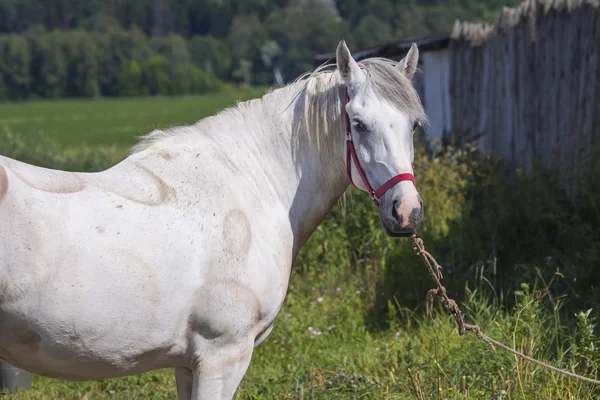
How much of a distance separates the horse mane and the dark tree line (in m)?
65.2

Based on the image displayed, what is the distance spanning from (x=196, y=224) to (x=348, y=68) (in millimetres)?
1031

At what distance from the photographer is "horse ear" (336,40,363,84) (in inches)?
144

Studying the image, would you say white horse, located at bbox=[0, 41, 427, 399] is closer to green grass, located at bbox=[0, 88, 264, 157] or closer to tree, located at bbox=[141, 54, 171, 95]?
green grass, located at bbox=[0, 88, 264, 157]

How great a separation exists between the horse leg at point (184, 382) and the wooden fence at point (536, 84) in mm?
4686

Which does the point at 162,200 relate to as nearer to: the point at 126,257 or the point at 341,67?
the point at 126,257

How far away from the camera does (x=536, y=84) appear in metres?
8.41

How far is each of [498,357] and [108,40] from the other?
3741 inches

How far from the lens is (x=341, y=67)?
368 centimetres

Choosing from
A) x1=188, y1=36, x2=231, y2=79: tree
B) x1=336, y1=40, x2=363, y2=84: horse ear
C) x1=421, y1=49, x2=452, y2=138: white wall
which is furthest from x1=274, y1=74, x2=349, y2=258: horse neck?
x1=188, y1=36, x2=231, y2=79: tree

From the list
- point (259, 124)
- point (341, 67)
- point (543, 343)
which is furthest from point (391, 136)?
point (543, 343)

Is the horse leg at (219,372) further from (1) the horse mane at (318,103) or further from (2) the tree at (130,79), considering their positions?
(2) the tree at (130,79)

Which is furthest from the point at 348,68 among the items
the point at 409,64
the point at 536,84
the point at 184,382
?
the point at 536,84

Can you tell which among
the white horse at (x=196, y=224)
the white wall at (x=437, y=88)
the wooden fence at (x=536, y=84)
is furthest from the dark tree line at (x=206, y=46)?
the white horse at (x=196, y=224)

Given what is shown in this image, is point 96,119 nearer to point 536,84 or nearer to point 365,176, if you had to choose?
point 536,84
